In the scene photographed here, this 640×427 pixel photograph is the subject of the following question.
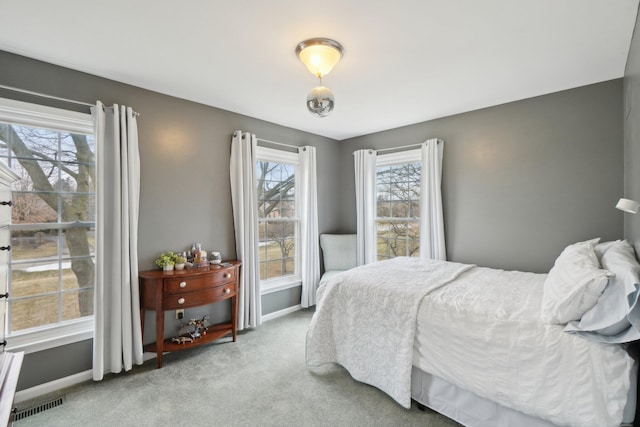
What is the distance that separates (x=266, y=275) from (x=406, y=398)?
88.5 inches

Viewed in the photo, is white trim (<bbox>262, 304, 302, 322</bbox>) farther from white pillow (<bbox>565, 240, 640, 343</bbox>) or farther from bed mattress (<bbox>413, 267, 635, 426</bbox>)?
white pillow (<bbox>565, 240, 640, 343</bbox>)

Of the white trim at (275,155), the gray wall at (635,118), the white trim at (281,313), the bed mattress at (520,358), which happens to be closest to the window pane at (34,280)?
the white trim at (281,313)

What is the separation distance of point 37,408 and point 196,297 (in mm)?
1187

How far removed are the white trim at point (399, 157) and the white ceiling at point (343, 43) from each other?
0.91 m

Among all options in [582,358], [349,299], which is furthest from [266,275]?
[582,358]

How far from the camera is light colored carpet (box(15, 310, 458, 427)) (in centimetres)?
192

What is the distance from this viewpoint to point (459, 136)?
3.41m

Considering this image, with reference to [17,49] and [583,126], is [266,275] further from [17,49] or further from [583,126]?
[583,126]

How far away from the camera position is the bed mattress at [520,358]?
1.32m

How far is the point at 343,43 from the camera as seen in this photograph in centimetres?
198

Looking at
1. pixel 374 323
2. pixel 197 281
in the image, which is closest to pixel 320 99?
pixel 374 323

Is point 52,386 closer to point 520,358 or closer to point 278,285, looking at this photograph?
point 278,285

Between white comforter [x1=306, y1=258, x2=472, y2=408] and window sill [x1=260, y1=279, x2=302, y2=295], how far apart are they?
1192mm

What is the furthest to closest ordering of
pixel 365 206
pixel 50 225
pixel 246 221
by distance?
pixel 365 206
pixel 246 221
pixel 50 225
